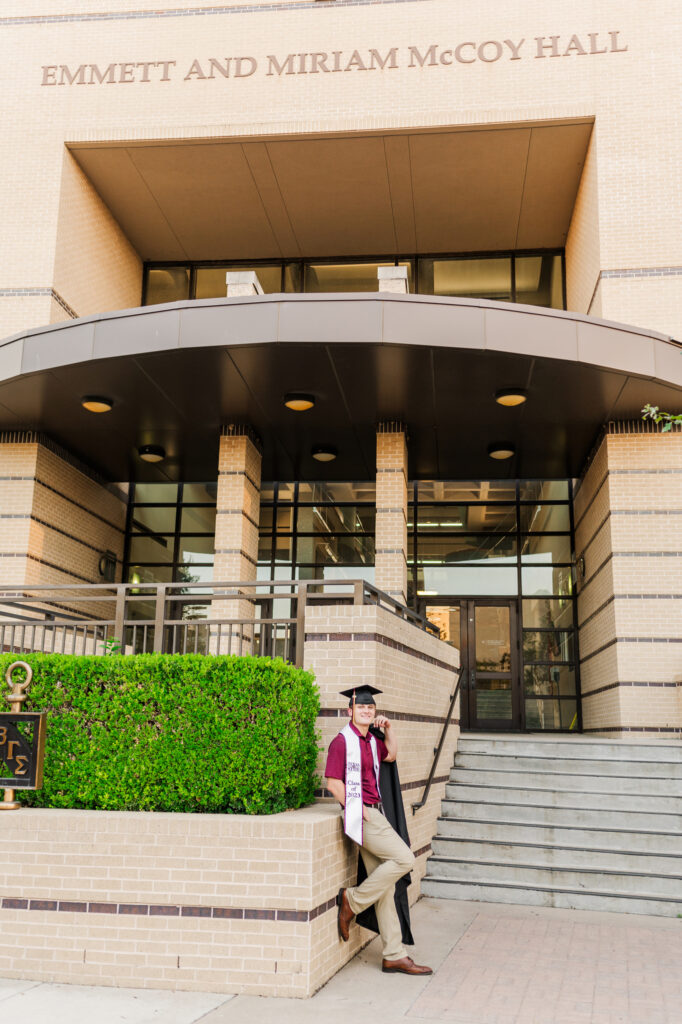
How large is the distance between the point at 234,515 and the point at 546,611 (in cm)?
620

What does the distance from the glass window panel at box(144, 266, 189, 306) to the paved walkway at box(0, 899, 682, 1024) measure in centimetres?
1448

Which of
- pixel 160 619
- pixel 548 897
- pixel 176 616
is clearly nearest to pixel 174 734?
pixel 160 619

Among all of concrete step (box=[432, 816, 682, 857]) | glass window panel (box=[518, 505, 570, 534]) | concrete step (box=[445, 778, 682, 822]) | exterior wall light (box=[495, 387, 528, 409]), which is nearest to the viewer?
concrete step (box=[432, 816, 682, 857])

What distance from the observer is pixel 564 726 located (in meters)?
16.3

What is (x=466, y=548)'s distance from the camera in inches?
681

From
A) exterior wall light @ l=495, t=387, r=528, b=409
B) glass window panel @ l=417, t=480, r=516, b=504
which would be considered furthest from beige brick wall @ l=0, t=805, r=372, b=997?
glass window panel @ l=417, t=480, r=516, b=504

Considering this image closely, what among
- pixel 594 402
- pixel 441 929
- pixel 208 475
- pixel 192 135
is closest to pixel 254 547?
pixel 208 475

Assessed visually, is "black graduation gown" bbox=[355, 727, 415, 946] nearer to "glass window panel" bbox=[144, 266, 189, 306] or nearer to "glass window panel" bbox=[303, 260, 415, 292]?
"glass window panel" bbox=[303, 260, 415, 292]

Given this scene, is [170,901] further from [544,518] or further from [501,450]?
[544,518]

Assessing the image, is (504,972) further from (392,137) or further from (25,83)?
(25,83)

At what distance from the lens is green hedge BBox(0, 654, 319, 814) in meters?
6.67

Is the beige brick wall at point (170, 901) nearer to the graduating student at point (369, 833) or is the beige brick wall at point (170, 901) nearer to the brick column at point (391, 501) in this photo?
the graduating student at point (369, 833)

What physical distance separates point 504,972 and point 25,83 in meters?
16.5

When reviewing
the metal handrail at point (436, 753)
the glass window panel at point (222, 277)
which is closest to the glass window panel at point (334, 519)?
the glass window panel at point (222, 277)
